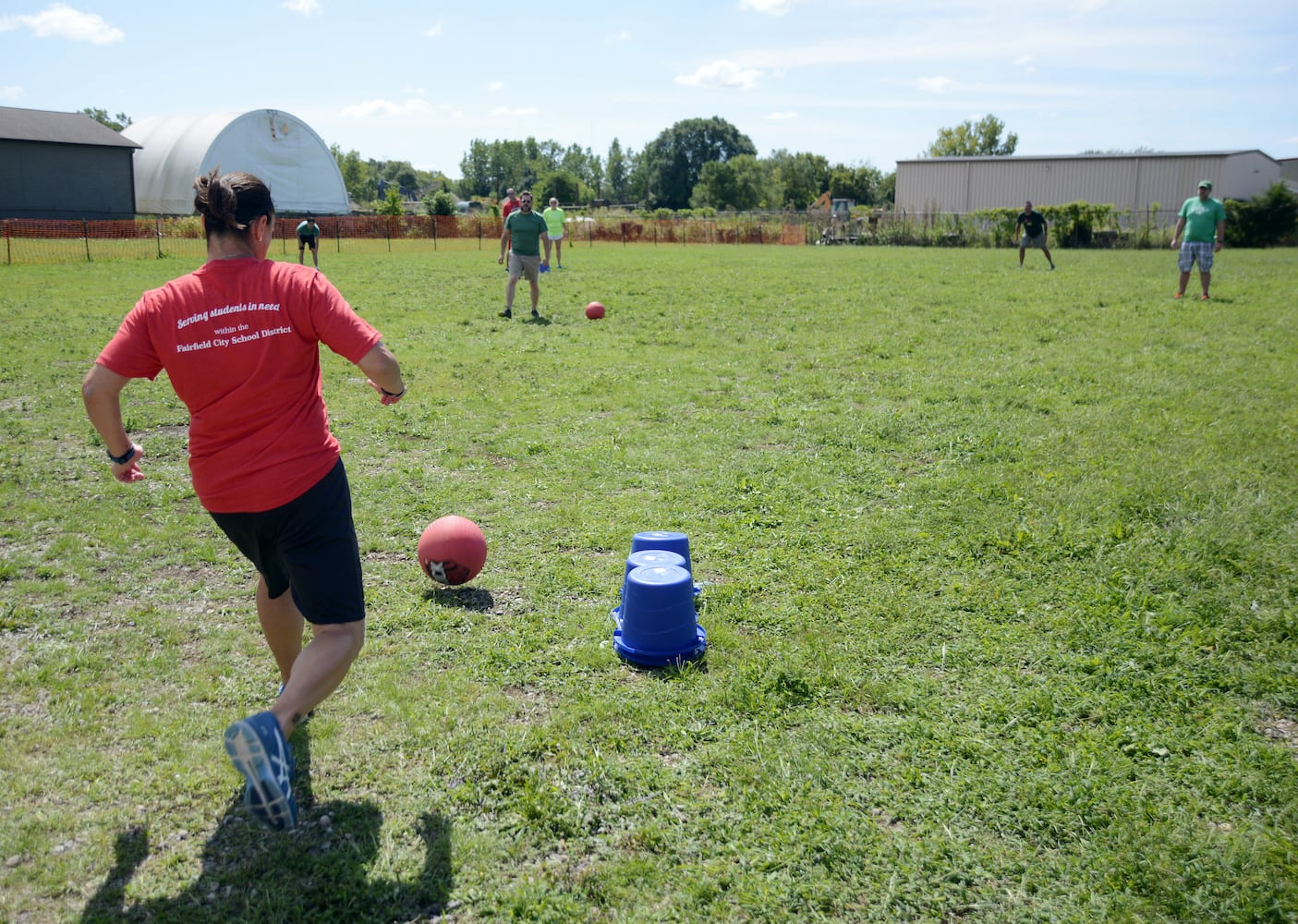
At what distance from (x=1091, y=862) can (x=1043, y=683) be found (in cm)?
126

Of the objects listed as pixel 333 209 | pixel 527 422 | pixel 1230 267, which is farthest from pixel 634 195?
pixel 527 422

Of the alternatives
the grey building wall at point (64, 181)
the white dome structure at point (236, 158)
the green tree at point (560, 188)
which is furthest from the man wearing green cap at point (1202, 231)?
the green tree at point (560, 188)

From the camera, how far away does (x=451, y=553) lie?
16.8 feet

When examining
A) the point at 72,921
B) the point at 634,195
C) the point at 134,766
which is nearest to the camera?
the point at 72,921

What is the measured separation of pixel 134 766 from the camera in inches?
139

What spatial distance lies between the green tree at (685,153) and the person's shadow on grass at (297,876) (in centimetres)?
13512

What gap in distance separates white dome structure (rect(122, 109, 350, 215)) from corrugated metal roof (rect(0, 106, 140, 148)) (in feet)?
16.2

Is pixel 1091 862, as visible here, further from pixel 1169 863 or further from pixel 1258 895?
A: pixel 1258 895

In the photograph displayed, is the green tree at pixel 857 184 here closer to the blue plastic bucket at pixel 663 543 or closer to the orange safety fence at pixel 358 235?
the orange safety fence at pixel 358 235

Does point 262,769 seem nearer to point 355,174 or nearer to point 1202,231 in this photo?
point 1202,231

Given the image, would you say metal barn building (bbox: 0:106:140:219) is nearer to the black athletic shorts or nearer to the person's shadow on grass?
the black athletic shorts

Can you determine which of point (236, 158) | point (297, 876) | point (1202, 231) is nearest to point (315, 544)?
point (297, 876)

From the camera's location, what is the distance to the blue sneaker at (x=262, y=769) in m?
2.75

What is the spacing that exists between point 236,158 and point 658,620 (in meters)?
64.8
